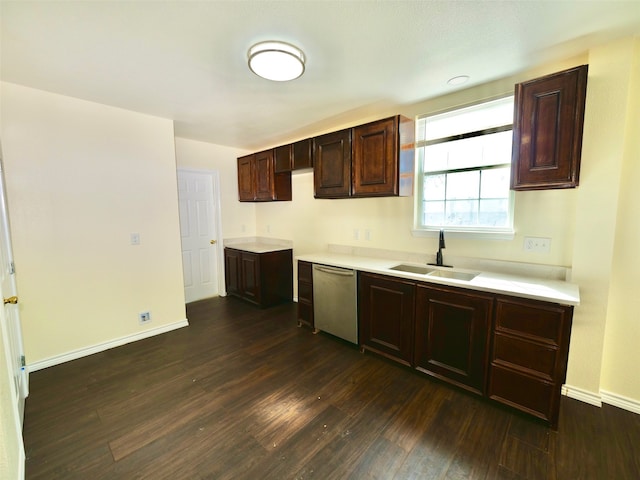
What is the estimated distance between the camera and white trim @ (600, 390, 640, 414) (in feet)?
6.24

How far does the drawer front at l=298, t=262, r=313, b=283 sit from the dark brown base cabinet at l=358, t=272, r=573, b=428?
738 millimetres

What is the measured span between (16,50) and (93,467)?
265cm

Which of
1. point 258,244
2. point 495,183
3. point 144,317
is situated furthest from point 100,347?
point 495,183

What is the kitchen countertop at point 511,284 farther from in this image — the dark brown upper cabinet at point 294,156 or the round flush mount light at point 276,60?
the round flush mount light at point 276,60

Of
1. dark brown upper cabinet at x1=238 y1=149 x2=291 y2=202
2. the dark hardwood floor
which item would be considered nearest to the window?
the dark hardwood floor

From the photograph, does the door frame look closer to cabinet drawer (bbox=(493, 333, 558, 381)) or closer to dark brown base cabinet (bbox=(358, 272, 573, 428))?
dark brown base cabinet (bbox=(358, 272, 573, 428))

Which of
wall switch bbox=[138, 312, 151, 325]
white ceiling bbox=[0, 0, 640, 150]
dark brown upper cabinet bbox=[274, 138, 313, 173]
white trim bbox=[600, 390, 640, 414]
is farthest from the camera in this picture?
dark brown upper cabinet bbox=[274, 138, 313, 173]

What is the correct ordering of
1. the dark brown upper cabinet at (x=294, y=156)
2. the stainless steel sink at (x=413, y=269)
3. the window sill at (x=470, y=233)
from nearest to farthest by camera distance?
the window sill at (x=470, y=233) < the stainless steel sink at (x=413, y=269) < the dark brown upper cabinet at (x=294, y=156)

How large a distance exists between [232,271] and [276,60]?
3273 millimetres

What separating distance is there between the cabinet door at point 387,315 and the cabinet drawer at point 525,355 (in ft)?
2.12

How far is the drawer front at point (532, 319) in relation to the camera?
169cm

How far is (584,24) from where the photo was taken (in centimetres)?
158

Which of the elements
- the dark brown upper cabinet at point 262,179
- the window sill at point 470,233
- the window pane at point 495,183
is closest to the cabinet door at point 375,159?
the window sill at point 470,233

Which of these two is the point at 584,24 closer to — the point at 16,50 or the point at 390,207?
the point at 390,207
